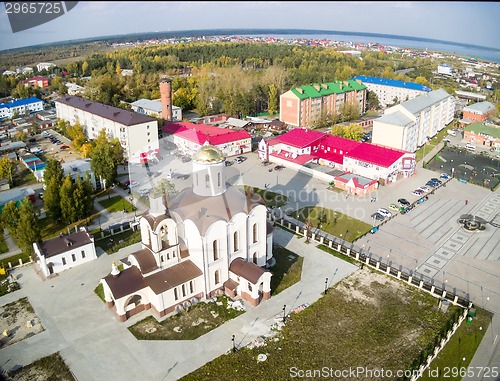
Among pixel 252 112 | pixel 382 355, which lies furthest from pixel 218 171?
pixel 252 112

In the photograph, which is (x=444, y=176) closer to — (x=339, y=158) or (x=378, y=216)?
(x=339, y=158)

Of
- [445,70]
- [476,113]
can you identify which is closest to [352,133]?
[476,113]

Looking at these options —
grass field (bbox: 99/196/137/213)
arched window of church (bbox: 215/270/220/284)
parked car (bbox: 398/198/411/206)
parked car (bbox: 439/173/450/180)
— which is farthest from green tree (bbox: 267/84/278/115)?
arched window of church (bbox: 215/270/220/284)

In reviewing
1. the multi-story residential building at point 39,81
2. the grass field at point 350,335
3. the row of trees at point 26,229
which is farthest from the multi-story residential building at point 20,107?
the grass field at point 350,335

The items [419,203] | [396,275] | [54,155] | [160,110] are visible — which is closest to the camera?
[396,275]

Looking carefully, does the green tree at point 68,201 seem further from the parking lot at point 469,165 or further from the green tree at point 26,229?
the parking lot at point 469,165

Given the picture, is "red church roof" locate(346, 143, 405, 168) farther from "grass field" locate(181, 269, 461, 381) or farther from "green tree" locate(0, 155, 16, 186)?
"green tree" locate(0, 155, 16, 186)

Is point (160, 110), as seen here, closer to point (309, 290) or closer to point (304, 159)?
point (304, 159)

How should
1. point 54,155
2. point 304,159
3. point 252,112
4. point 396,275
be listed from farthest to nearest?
point 252,112, point 54,155, point 304,159, point 396,275
